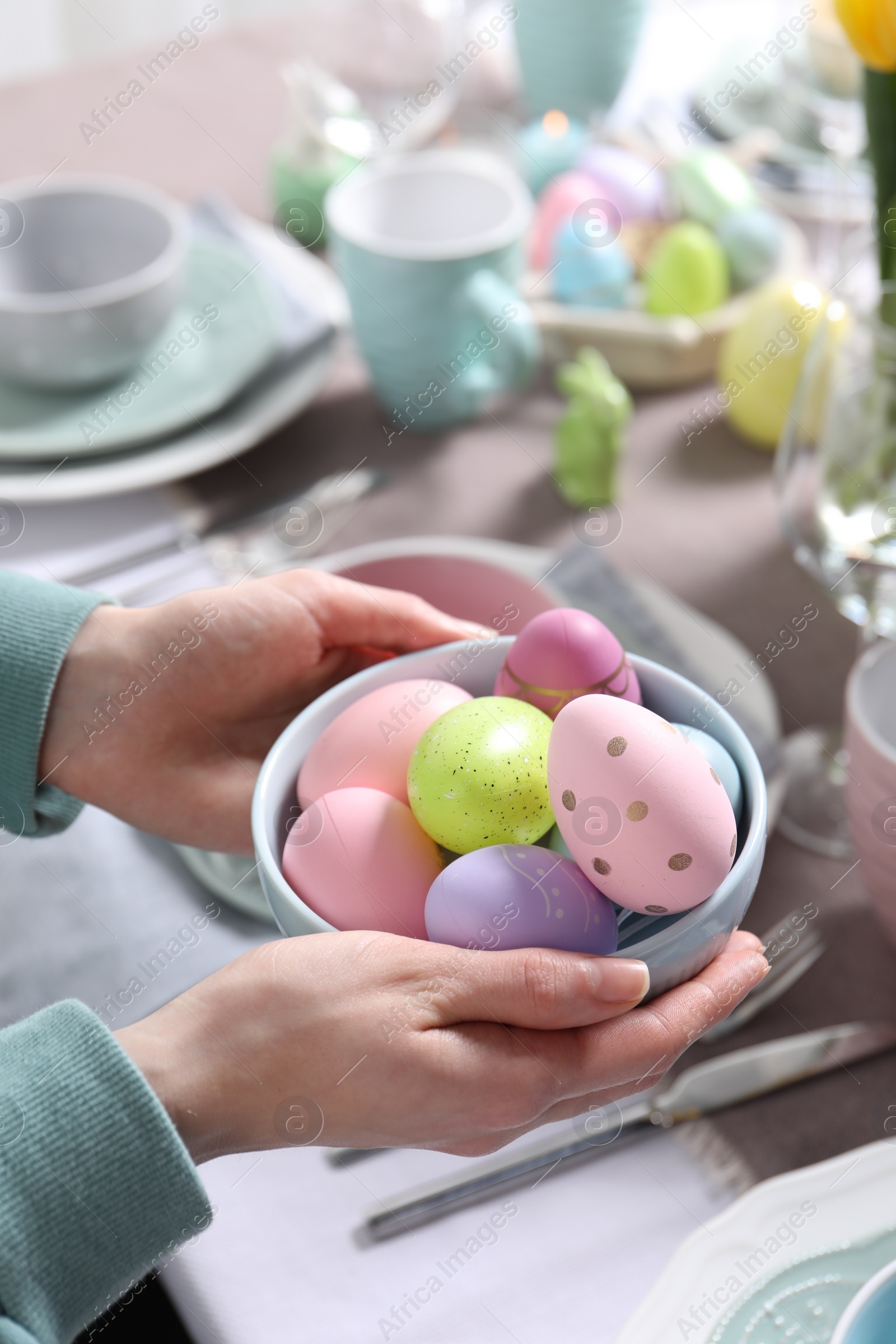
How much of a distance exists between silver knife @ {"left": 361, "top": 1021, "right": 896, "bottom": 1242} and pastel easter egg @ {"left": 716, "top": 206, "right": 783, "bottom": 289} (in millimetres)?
675

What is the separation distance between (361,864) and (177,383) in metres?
0.60

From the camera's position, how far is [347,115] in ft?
3.90

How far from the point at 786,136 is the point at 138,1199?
119cm

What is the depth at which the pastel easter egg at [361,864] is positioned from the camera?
47cm

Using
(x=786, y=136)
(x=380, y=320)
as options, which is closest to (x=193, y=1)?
(x=786, y=136)

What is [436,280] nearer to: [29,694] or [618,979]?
[29,694]

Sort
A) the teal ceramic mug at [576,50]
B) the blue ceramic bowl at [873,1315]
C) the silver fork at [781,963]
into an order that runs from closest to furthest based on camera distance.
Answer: the blue ceramic bowl at [873,1315]
the silver fork at [781,963]
the teal ceramic mug at [576,50]

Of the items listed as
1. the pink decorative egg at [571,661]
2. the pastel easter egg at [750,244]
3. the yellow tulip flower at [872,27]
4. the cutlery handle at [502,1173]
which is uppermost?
the yellow tulip flower at [872,27]

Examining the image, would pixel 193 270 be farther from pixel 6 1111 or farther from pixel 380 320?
pixel 6 1111

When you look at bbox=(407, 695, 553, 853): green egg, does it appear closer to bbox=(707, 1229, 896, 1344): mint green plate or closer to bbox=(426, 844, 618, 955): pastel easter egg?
bbox=(426, 844, 618, 955): pastel easter egg

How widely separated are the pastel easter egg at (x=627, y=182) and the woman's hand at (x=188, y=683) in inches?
23.7

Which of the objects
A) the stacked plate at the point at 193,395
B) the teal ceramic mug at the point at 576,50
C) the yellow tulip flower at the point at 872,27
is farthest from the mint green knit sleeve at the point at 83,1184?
the teal ceramic mug at the point at 576,50

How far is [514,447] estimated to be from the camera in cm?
96

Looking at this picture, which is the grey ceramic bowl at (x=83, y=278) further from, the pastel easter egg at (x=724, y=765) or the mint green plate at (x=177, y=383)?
the pastel easter egg at (x=724, y=765)
